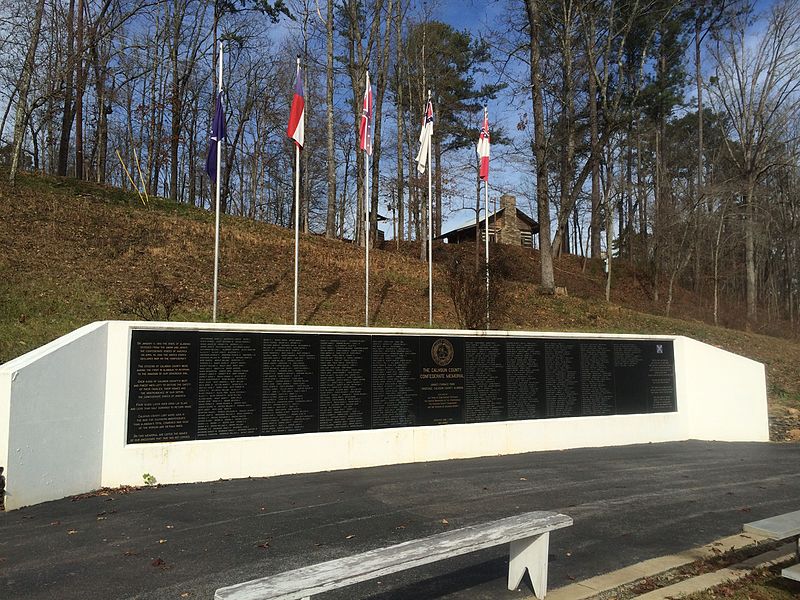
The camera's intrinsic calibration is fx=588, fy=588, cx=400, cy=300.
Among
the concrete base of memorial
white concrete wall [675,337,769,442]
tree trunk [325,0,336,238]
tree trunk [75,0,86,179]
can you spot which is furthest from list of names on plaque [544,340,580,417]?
tree trunk [75,0,86,179]

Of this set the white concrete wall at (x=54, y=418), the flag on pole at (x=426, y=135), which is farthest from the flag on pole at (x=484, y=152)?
the white concrete wall at (x=54, y=418)

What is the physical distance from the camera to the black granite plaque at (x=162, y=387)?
6.98 meters

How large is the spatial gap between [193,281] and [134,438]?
9975mm

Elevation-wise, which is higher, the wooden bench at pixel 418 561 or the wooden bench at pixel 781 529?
the wooden bench at pixel 418 561

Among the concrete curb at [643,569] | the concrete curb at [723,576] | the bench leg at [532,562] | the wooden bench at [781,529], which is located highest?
the wooden bench at [781,529]

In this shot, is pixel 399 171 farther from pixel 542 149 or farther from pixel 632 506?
pixel 632 506

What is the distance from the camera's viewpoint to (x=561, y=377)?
33.7 ft

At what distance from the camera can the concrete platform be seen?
169 inches

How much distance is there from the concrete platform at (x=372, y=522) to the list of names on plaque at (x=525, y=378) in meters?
1.10

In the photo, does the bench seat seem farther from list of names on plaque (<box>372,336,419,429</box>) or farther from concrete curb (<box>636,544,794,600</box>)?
list of names on plaque (<box>372,336,419,429</box>)

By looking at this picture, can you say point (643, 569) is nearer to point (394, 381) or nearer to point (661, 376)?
point (394, 381)

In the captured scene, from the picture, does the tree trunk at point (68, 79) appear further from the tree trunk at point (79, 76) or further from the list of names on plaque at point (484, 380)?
the list of names on plaque at point (484, 380)

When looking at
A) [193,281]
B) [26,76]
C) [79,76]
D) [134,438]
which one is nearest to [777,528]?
[134,438]

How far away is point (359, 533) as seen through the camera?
17.4 feet
